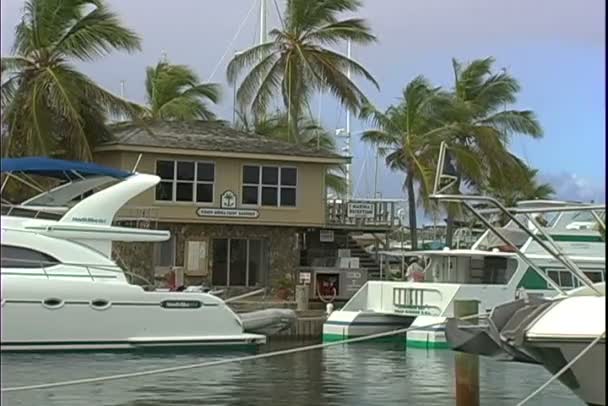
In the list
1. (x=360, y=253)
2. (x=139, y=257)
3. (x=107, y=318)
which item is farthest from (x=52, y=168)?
(x=360, y=253)

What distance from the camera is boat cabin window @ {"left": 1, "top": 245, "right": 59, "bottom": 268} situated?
18781mm

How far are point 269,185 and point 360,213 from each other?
497 centimetres

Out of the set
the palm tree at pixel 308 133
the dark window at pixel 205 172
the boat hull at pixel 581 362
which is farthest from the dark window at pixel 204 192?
the boat hull at pixel 581 362

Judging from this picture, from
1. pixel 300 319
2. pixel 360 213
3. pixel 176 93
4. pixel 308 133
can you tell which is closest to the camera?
pixel 300 319

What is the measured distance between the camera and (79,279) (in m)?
19.8

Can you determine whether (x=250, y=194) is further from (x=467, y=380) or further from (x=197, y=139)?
(x=467, y=380)

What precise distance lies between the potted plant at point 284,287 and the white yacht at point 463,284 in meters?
3.71

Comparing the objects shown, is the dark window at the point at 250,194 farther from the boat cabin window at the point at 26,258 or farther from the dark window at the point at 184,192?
the boat cabin window at the point at 26,258

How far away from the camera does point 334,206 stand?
4147 cm

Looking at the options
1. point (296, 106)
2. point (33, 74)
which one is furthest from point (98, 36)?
point (296, 106)

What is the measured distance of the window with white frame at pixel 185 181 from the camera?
3588 centimetres

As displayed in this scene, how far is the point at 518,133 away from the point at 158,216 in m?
18.1

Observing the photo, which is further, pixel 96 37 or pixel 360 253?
pixel 360 253

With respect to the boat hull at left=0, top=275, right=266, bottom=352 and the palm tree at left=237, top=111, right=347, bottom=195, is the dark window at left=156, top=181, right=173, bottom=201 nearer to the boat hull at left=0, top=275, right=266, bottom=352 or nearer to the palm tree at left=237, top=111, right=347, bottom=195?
the palm tree at left=237, top=111, right=347, bottom=195
